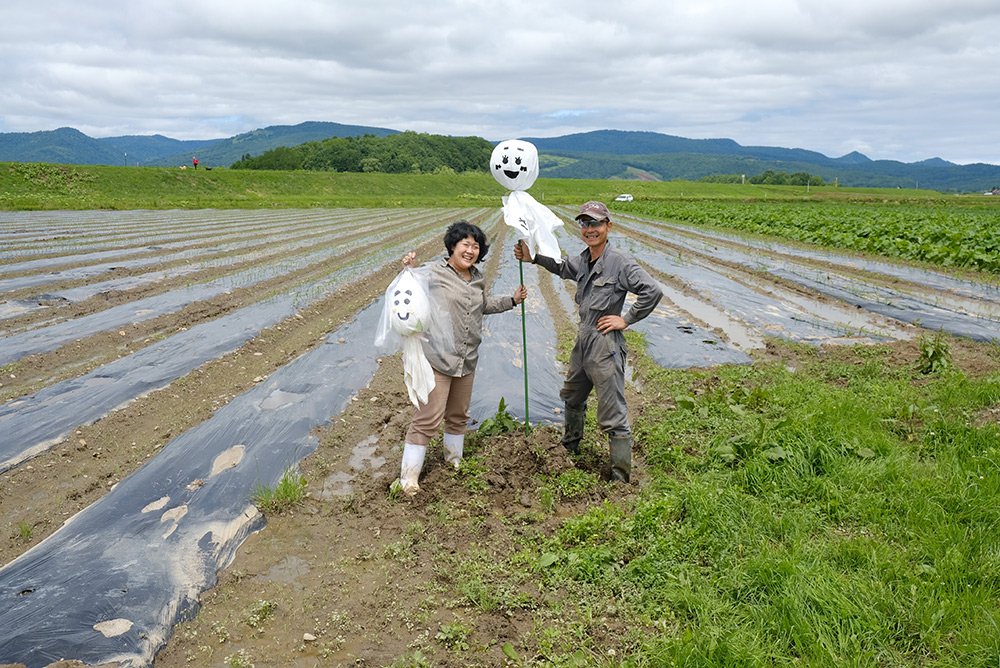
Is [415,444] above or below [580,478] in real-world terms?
above

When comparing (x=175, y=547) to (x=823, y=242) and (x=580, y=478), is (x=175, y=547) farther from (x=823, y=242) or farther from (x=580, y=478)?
(x=823, y=242)

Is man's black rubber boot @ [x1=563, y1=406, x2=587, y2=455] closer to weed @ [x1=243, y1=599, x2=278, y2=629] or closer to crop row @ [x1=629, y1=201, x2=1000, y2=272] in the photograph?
weed @ [x1=243, y1=599, x2=278, y2=629]

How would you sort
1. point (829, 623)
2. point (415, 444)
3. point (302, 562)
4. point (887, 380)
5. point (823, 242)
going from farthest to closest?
point (823, 242), point (887, 380), point (415, 444), point (302, 562), point (829, 623)

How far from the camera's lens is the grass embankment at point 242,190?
37.7m

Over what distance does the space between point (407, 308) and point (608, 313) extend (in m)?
1.40

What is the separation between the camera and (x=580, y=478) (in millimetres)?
4484

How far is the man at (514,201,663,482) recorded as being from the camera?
4.21 m

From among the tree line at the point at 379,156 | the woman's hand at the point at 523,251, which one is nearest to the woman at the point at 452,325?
the woman's hand at the point at 523,251

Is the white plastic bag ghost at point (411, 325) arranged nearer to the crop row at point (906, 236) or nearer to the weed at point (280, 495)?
the weed at point (280, 495)

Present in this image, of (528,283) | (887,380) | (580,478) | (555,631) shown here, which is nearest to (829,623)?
(555,631)

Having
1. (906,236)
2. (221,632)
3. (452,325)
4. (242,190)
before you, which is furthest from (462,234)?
(242,190)

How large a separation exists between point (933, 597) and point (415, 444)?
3000 mm

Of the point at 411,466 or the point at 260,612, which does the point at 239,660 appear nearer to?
the point at 260,612

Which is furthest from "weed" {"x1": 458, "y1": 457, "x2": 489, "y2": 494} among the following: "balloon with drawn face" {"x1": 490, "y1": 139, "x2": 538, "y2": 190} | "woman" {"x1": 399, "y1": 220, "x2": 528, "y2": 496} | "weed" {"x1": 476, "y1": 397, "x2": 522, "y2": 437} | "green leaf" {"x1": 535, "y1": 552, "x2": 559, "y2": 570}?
"balloon with drawn face" {"x1": 490, "y1": 139, "x2": 538, "y2": 190}
